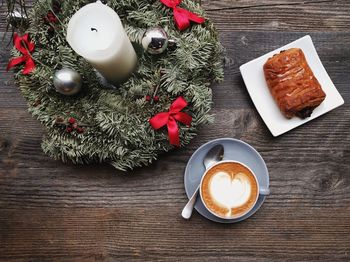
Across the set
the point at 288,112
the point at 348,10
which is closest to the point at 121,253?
the point at 288,112

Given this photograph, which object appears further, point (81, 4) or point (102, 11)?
point (81, 4)

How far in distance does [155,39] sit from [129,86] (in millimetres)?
115

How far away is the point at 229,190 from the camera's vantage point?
3.34 ft

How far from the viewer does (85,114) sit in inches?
37.9

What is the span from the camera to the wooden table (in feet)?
3.51

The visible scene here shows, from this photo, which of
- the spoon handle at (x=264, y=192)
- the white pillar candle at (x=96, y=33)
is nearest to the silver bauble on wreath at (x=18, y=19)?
the white pillar candle at (x=96, y=33)

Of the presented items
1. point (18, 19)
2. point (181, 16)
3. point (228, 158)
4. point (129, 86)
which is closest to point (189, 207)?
point (228, 158)

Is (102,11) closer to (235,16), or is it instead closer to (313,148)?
(235,16)

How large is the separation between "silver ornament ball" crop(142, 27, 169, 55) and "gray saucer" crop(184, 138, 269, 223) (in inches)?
10.2

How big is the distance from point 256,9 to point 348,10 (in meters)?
0.22

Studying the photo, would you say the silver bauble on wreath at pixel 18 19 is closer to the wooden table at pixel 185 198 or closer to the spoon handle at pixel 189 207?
the wooden table at pixel 185 198

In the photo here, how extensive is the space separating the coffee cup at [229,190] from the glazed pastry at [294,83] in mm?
174

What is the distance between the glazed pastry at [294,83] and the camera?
103 cm

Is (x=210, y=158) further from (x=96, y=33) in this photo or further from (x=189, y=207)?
(x=96, y=33)
